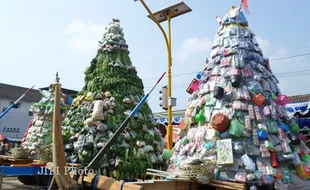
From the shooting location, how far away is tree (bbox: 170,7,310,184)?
16.9ft

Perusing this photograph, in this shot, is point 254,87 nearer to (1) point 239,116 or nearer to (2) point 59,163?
(1) point 239,116

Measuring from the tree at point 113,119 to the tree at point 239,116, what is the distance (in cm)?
313

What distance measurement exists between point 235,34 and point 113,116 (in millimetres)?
4502

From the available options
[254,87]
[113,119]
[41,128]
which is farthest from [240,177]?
[41,128]

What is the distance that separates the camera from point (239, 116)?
5.51 m

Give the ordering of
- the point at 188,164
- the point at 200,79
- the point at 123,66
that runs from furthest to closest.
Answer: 1. the point at 123,66
2. the point at 200,79
3. the point at 188,164

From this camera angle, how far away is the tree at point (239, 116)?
Answer: 515 centimetres

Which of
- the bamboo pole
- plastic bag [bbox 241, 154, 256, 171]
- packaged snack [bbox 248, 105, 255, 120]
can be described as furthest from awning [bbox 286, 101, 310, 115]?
the bamboo pole

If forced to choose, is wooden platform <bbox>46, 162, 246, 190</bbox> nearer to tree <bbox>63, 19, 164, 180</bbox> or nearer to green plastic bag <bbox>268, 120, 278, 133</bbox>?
green plastic bag <bbox>268, 120, 278, 133</bbox>

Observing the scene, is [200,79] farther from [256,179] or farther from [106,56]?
[106,56]

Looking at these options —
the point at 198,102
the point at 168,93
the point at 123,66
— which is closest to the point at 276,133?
the point at 198,102

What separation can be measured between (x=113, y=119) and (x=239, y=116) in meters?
4.64

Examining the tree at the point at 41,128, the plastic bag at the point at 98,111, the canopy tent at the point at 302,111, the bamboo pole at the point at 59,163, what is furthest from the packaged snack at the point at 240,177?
the tree at the point at 41,128

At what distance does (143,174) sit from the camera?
28.7 feet
